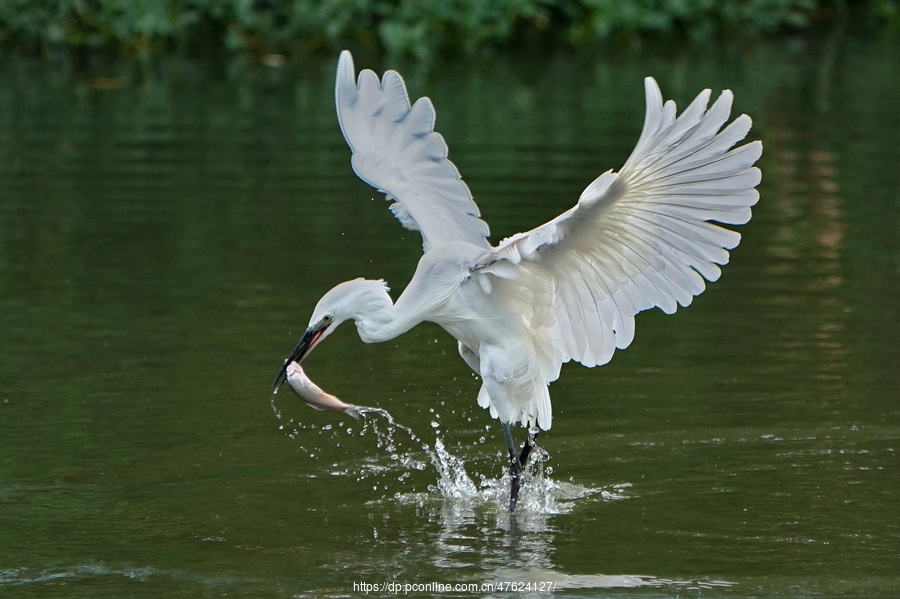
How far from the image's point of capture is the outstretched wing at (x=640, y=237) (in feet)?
17.2

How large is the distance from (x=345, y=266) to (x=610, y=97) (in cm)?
818

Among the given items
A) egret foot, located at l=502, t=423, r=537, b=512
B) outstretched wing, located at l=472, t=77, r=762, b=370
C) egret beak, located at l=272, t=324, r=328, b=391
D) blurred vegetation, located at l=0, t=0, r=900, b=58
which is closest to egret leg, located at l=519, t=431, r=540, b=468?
egret foot, located at l=502, t=423, r=537, b=512

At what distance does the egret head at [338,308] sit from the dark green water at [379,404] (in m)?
0.64

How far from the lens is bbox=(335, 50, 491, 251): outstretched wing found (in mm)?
6367

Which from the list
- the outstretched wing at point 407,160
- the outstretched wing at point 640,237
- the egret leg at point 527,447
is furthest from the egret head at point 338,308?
the egret leg at point 527,447

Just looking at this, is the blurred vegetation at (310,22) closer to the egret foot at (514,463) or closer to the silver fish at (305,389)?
the egret foot at (514,463)

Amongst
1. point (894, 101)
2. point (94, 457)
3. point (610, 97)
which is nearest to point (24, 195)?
point (94, 457)

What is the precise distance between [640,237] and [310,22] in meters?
16.1

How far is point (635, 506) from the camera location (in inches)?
239

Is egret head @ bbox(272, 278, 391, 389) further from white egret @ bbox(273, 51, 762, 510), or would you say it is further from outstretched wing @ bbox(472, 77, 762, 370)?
outstretched wing @ bbox(472, 77, 762, 370)

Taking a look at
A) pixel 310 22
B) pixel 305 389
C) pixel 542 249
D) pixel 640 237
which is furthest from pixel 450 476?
pixel 310 22

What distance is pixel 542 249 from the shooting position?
568 cm

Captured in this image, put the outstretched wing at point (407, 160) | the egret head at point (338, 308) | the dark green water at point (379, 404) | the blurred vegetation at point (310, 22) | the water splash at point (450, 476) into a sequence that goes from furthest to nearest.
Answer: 1. the blurred vegetation at point (310, 22)
2. the outstretched wing at point (407, 160)
3. the water splash at point (450, 476)
4. the egret head at point (338, 308)
5. the dark green water at point (379, 404)

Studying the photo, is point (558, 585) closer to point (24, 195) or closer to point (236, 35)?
point (24, 195)
